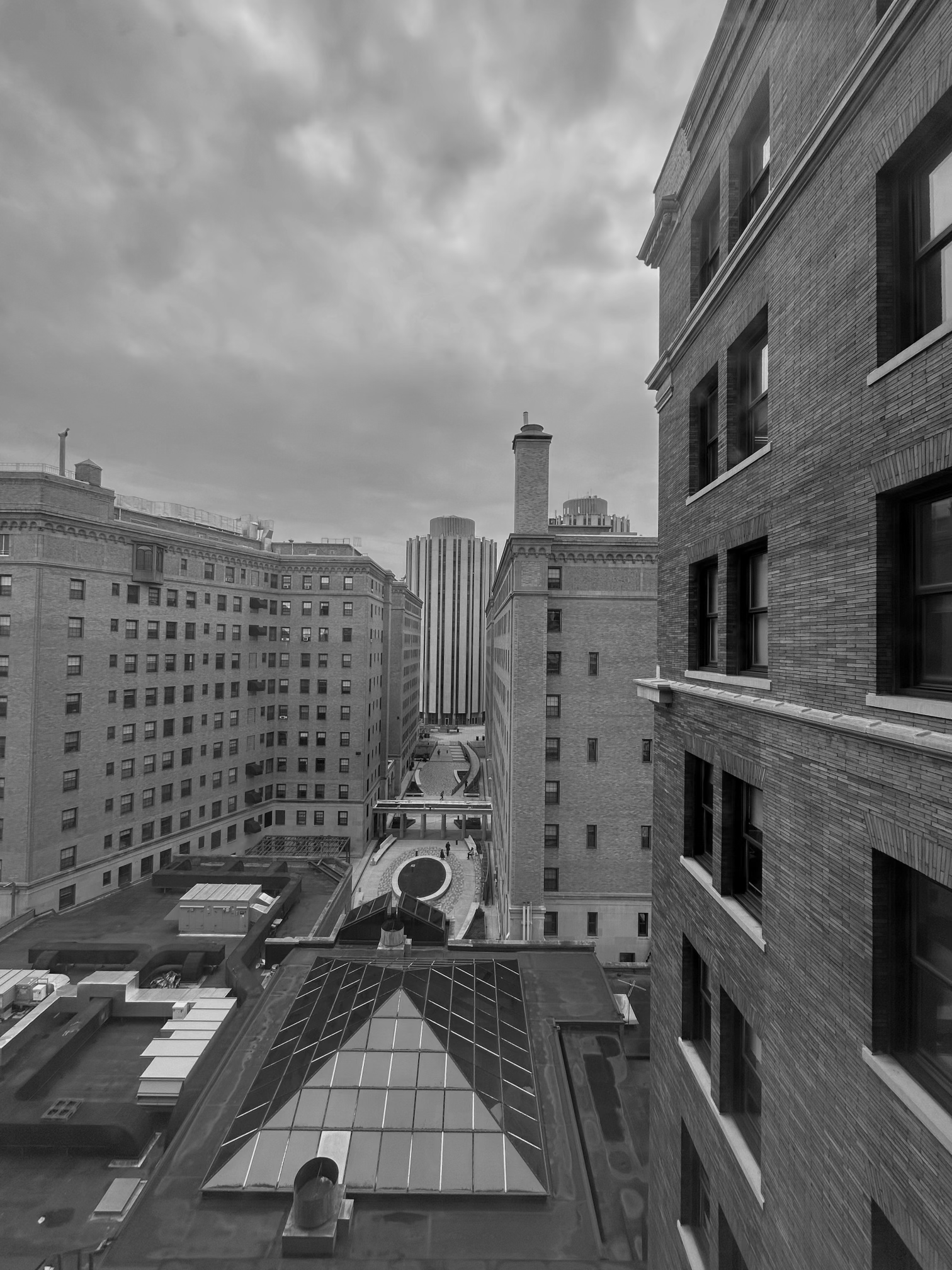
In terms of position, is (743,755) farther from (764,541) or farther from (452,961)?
(452,961)

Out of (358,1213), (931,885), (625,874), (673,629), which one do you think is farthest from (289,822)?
(931,885)

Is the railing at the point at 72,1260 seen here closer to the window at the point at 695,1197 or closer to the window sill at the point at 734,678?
the window at the point at 695,1197

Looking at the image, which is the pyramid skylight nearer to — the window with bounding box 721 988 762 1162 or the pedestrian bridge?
the window with bounding box 721 988 762 1162

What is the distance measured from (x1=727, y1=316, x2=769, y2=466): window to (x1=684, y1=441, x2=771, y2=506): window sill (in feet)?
0.82

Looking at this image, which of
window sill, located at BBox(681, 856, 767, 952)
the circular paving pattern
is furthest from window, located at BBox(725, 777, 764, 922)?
the circular paving pattern

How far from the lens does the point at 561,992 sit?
2562 cm

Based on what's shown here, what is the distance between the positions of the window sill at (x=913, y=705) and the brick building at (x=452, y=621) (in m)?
170

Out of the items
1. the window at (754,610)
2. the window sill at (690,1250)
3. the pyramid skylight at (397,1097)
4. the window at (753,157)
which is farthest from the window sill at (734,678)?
the pyramid skylight at (397,1097)

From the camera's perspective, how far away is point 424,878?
173 feet

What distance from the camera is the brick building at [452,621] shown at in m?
177

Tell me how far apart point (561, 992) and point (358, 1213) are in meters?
12.0

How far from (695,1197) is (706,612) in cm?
1052

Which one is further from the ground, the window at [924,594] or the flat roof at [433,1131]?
the window at [924,594]

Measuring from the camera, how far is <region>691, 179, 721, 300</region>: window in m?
11.7
